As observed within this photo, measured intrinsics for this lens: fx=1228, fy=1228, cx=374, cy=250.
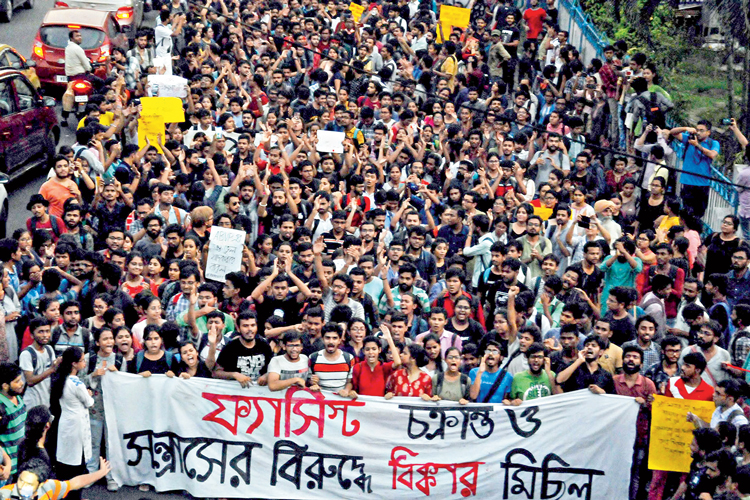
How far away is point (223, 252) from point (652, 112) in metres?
6.44

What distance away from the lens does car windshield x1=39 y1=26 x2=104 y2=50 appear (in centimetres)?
1970

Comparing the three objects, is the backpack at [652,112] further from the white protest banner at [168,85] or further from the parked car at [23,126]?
the parked car at [23,126]

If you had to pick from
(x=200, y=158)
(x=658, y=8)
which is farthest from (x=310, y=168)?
(x=658, y=8)

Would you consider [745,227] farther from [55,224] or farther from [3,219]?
[3,219]

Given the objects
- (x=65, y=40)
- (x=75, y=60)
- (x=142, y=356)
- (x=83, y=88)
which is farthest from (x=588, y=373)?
(x=65, y=40)

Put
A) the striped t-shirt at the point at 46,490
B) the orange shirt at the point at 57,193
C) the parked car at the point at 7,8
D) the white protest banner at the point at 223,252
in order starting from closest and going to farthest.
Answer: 1. the striped t-shirt at the point at 46,490
2. the white protest banner at the point at 223,252
3. the orange shirt at the point at 57,193
4. the parked car at the point at 7,8

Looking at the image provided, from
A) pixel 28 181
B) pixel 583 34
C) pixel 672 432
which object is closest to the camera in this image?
pixel 672 432

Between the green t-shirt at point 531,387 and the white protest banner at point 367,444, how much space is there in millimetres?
87

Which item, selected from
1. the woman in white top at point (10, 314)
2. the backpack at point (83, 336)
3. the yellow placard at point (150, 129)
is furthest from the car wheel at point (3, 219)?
the backpack at point (83, 336)

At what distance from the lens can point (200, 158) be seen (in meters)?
14.5

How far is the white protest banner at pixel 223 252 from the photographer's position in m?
12.0

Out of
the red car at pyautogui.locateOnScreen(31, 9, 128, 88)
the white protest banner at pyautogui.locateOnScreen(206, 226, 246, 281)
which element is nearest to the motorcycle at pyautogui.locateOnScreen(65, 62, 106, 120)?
the red car at pyautogui.locateOnScreen(31, 9, 128, 88)

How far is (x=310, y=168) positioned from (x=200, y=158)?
1369 mm

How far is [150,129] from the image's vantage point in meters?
14.9
